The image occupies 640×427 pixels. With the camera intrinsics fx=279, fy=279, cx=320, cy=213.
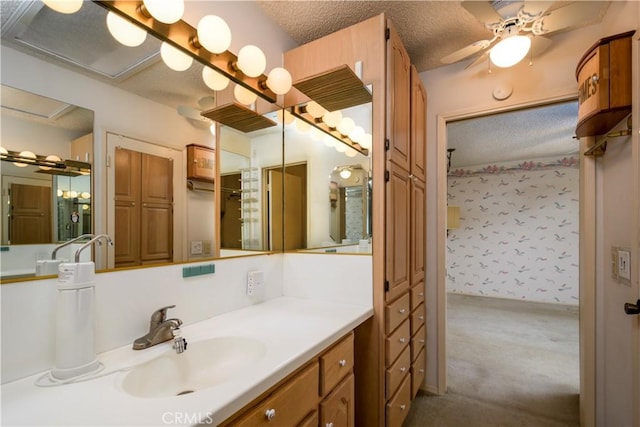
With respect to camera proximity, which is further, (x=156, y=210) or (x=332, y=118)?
(x=332, y=118)

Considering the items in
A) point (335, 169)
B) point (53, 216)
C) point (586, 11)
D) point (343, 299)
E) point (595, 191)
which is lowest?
point (343, 299)

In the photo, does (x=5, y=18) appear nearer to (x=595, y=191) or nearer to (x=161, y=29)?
(x=161, y=29)

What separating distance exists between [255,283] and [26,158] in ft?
3.22

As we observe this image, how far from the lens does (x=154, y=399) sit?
63cm

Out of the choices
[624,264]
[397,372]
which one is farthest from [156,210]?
[624,264]

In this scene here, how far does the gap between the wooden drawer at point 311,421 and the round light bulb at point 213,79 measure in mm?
1371

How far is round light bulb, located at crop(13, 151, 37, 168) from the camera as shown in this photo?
0.76m

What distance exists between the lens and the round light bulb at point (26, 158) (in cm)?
76

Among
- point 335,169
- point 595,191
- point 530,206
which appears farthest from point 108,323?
point 530,206

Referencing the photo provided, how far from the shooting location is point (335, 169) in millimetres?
1767

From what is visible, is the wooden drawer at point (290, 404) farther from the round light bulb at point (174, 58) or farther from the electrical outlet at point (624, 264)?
the electrical outlet at point (624, 264)

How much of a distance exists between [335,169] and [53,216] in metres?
1.33

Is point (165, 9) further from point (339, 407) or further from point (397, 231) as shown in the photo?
point (339, 407)

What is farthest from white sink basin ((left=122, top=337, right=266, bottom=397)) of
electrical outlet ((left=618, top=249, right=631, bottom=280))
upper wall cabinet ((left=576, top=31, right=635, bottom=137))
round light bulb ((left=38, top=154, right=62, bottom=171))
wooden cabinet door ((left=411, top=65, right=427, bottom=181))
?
upper wall cabinet ((left=576, top=31, right=635, bottom=137))
